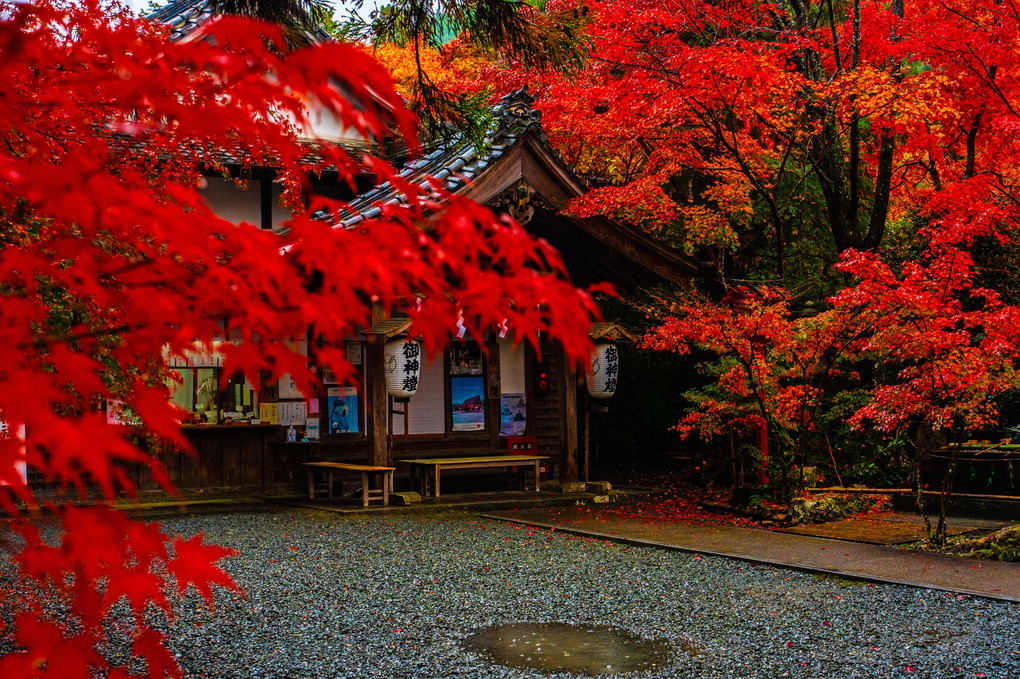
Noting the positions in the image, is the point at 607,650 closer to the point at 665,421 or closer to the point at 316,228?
the point at 316,228

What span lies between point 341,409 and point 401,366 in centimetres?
287

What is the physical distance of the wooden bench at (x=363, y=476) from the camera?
12492 mm

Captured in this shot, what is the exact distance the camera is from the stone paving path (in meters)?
7.36

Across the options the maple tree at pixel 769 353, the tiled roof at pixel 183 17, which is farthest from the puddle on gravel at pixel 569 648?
the tiled roof at pixel 183 17

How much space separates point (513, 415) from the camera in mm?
15273

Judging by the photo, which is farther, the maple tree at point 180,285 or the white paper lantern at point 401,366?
the white paper lantern at point 401,366

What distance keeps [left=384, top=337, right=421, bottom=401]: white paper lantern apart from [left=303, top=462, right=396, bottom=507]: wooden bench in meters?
1.34

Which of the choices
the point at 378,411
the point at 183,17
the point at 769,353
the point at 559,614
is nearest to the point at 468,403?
the point at 378,411

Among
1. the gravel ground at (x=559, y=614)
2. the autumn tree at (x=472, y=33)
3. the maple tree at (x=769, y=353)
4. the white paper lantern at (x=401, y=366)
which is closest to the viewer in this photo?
the gravel ground at (x=559, y=614)

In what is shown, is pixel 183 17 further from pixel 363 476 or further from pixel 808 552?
pixel 808 552

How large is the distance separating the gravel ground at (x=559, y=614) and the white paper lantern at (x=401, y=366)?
100 inches

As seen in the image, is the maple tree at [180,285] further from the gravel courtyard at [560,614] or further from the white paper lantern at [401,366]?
the white paper lantern at [401,366]

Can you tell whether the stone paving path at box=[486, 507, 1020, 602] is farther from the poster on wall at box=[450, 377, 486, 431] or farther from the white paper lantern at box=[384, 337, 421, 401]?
the poster on wall at box=[450, 377, 486, 431]

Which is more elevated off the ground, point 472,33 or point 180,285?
point 472,33
